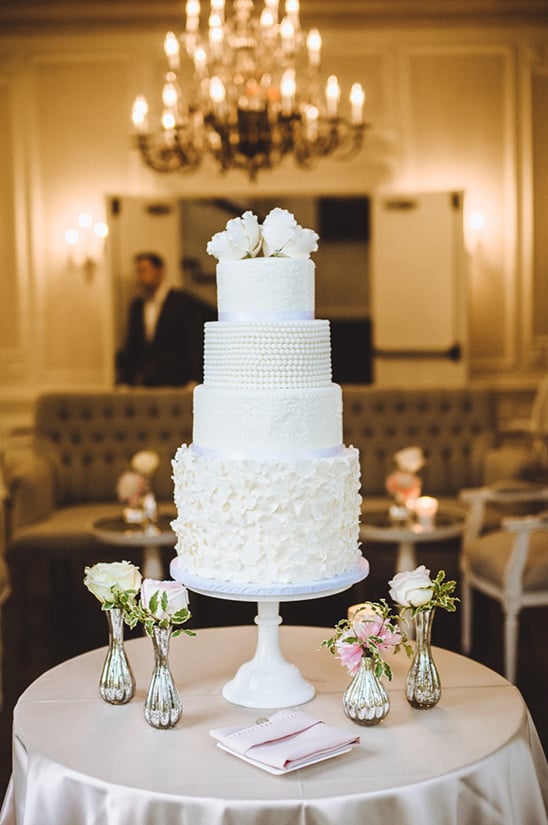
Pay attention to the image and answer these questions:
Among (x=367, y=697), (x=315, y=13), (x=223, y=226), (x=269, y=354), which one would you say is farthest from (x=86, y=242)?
(x=367, y=697)

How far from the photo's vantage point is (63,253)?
7480 mm

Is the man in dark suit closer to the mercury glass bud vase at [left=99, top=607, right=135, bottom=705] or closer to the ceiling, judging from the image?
the ceiling

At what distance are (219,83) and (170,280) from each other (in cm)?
232

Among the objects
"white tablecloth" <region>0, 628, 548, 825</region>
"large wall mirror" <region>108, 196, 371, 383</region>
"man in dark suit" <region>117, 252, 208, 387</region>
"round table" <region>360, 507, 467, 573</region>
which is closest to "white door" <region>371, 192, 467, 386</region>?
"large wall mirror" <region>108, 196, 371, 383</region>

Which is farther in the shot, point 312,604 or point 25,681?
point 312,604

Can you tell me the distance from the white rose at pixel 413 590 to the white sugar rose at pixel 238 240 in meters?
0.76

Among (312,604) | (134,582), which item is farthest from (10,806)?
(312,604)

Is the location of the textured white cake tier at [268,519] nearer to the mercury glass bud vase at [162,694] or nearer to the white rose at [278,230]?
the mercury glass bud vase at [162,694]

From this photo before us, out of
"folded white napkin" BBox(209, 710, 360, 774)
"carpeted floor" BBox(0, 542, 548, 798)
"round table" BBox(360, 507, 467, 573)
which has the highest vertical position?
"folded white napkin" BBox(209, 710, 360, 774)

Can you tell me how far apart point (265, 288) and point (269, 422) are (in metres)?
0.29

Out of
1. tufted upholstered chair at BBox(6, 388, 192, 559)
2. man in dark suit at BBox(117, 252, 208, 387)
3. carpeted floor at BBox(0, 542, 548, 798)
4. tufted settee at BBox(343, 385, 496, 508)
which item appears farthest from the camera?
man in dark suit at BBox(117, 252, 208, 387)

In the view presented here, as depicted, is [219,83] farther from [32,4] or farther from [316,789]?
[316,789]

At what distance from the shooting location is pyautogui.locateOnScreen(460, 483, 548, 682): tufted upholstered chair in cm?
411

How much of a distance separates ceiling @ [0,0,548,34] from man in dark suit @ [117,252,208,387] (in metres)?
1.71
